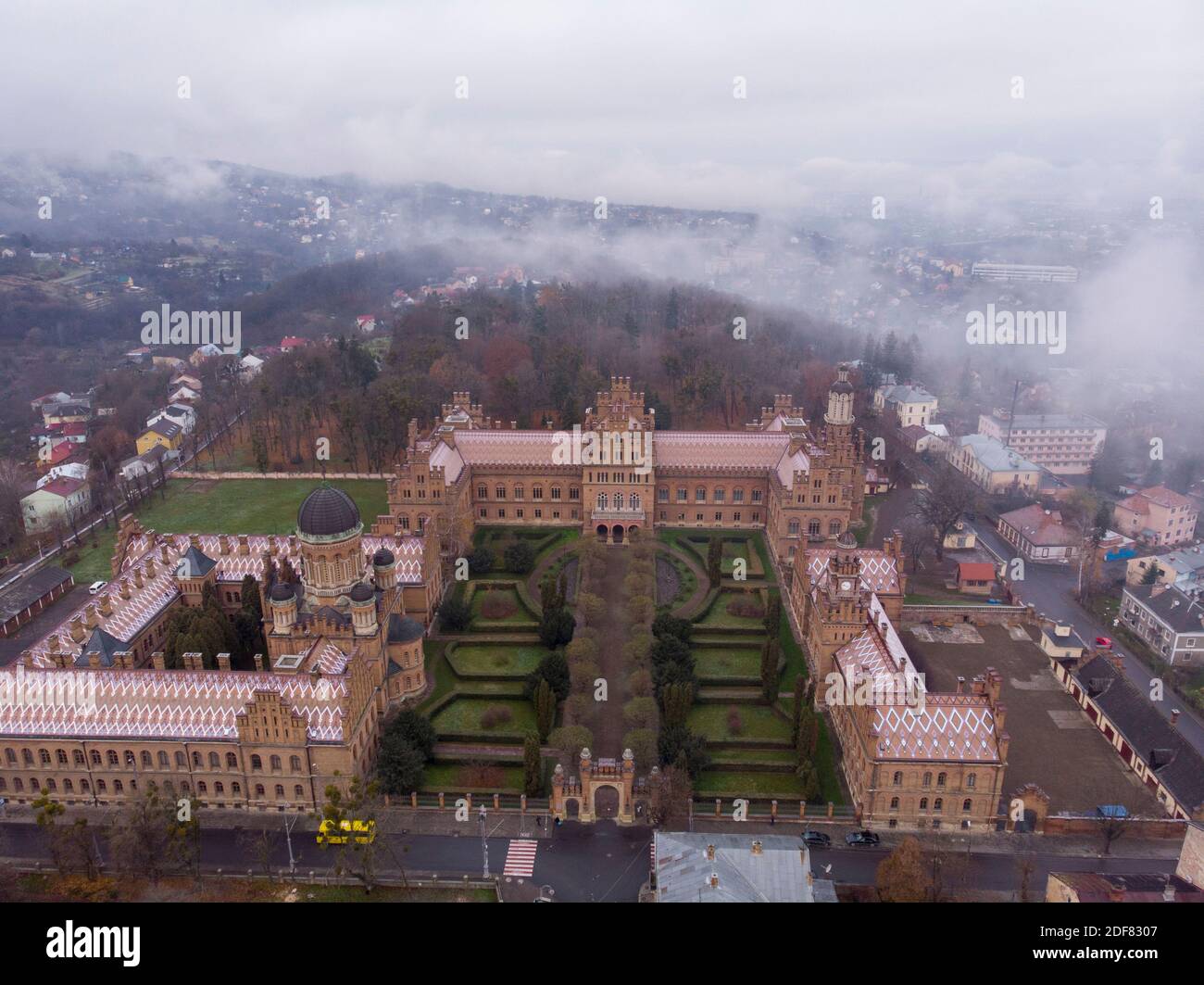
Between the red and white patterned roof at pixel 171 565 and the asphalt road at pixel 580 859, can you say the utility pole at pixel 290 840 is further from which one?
the red and white patterned roof at pixel 171 565

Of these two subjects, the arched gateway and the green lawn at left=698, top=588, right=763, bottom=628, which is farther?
the green lawn at left=698, top=588, right=763, bottom=628

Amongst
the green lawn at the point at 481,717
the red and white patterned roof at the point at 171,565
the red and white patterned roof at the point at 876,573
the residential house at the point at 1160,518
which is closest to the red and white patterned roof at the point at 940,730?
the red and white patterned roof at the point at 876,573

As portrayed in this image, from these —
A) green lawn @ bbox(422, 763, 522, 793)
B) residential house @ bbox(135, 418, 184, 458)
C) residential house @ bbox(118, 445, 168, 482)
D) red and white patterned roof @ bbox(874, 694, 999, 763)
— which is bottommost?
green lawn @ bbox(422, 763, 522, 793)

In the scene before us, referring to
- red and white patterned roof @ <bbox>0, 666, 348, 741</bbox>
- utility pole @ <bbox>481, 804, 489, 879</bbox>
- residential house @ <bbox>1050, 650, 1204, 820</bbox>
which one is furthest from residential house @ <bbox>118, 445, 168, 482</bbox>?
residential house @ <bbox>1050, 650, 1204, 820</bbox>

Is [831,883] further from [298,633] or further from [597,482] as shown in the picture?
[597,482]

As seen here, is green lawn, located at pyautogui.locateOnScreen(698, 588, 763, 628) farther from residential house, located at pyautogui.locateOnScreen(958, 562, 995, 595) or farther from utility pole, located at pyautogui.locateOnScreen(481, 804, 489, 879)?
utility pole, located at pyautogui.locateOnScreen(481, 804, 489, 879)
